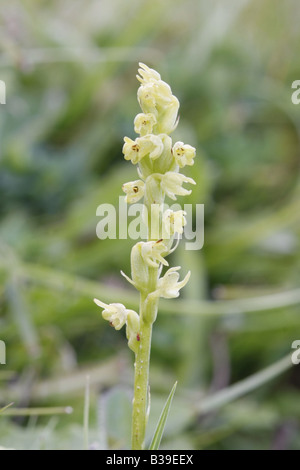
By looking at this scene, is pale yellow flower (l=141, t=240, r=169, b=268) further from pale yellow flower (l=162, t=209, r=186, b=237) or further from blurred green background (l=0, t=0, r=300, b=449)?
blurred green background (l=0, t=0, r=300, b=449)

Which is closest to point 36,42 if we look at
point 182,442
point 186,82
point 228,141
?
point 186,82

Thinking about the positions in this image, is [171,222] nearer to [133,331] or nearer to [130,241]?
→ [133,331]

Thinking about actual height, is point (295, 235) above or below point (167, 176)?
above
